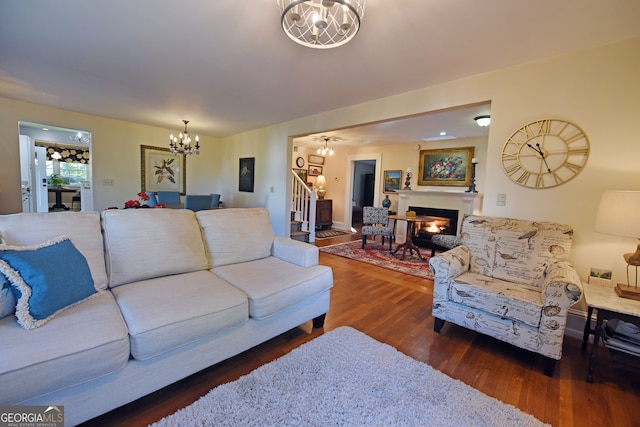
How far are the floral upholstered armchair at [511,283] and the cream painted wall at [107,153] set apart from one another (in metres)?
5.84

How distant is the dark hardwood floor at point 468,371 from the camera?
1.42 meters

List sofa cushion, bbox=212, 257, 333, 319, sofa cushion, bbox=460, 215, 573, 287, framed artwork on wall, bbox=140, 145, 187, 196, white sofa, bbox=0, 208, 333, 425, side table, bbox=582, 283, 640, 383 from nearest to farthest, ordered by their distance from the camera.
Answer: white sofa, bbox=0, 208, 333, 425, side table, bbox=582, 283, 640, 383, sofa cushion, bbox=212, 257, 333, 319, sofa cushion, bbox=460, 215, 573, 287, framed artwork on wall, bbox=140, 145, 187, 196

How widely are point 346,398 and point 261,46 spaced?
2.63m

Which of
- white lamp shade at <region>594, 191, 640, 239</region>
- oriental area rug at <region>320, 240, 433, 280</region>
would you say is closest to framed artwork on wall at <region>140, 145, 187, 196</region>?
oriental area rug at <region>320, 240, 433, 280</region>

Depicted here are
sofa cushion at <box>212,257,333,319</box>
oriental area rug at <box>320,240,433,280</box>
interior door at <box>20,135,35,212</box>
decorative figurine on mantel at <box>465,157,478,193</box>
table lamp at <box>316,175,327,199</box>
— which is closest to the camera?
sofa cushion at <box>212,257,333,319</box>

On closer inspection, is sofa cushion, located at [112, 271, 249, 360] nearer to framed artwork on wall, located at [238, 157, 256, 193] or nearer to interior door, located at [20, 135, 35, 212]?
framed artwork on wall, located at [238, 157, 256, 193]

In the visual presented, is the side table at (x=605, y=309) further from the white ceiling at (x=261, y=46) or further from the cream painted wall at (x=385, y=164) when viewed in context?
the cream painted wall at (x=385, y=164)

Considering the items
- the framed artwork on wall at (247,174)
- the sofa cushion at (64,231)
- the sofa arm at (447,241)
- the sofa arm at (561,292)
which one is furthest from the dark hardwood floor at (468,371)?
the framed artwork on wall at (247,174)

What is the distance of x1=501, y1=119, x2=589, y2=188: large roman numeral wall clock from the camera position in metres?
2.18

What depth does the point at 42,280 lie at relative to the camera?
1230 millimetres

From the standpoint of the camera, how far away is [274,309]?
5.76ft

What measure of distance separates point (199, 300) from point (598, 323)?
2551mm

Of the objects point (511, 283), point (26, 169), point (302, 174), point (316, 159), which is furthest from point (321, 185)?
point (26, 169)

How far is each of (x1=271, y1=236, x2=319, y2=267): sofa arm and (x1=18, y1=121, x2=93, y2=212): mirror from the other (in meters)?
4.78
